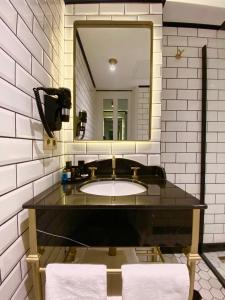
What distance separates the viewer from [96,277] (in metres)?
0.72

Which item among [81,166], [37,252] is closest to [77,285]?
[37,252]

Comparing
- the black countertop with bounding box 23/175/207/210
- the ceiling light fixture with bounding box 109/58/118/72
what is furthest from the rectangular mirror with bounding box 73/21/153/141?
the black countertop with bounding box 23/175/207/210

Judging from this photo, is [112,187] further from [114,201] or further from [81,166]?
[114,201]

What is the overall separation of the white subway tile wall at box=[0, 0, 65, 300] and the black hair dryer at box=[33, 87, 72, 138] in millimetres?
40

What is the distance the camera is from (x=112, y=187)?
50.3 inches

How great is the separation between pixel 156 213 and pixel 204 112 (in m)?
1.25

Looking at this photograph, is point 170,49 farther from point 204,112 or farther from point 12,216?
point 12,216

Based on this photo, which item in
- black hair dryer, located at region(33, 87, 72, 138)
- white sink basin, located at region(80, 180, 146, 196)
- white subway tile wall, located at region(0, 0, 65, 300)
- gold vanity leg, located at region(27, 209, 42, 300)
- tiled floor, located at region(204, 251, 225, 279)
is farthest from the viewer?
tiled floor, located at region(204, 251, 225, 279)

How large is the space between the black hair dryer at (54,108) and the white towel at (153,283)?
2.31 ft

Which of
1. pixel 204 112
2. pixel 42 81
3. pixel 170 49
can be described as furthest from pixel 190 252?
pixel 170 49

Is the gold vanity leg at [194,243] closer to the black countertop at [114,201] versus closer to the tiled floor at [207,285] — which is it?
the black countertop at [114,201]

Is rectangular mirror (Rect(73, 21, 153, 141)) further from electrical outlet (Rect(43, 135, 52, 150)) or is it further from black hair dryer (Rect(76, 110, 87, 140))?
electrical outlet (Rect(43, 135, 52, 150))

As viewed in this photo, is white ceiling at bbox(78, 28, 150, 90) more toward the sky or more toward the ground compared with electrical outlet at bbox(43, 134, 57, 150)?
more toward the sky

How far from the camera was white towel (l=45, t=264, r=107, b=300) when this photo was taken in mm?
716
